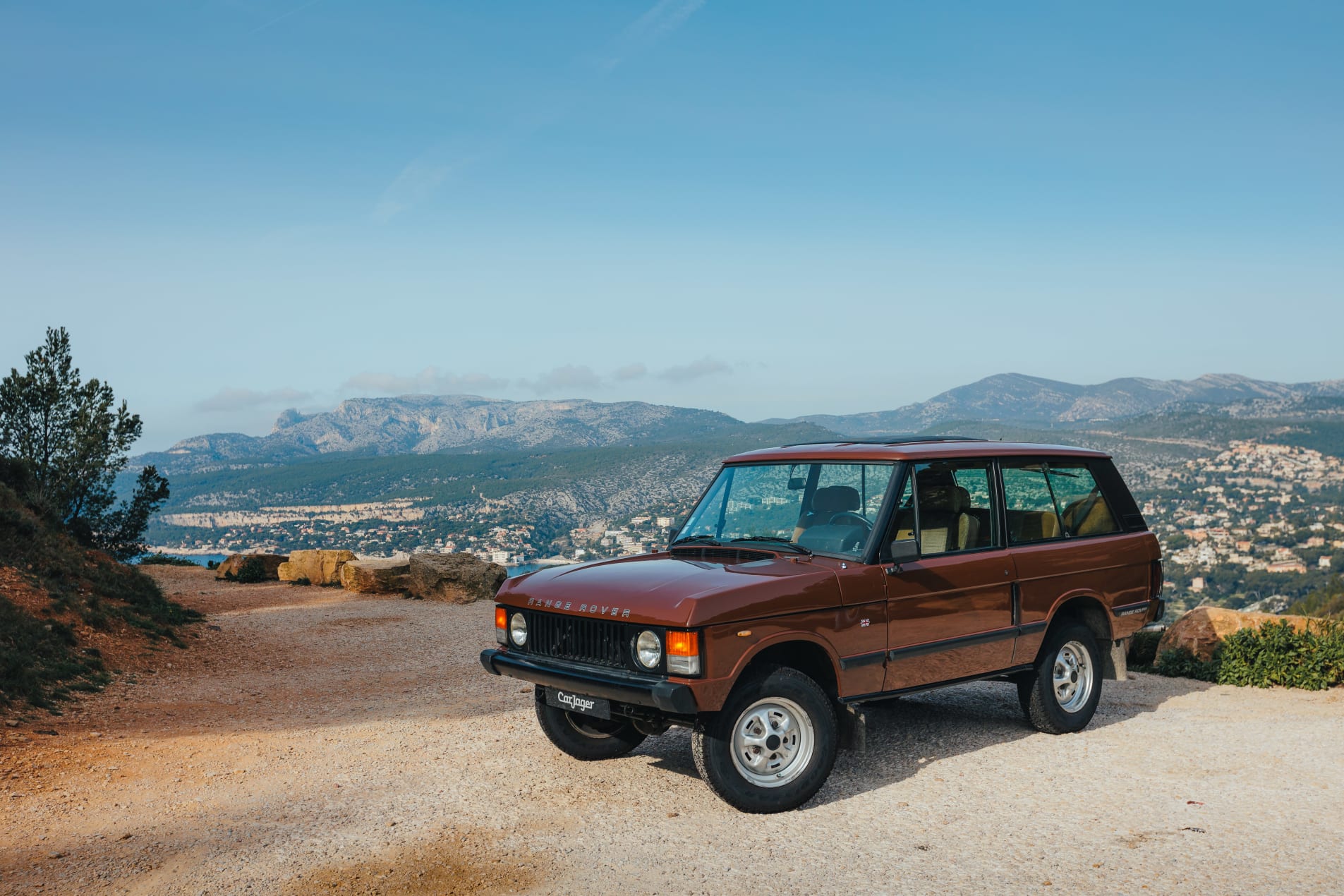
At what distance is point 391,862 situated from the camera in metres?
5.16

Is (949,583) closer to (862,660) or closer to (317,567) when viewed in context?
(862,660)

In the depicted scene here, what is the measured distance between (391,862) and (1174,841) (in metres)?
4.28

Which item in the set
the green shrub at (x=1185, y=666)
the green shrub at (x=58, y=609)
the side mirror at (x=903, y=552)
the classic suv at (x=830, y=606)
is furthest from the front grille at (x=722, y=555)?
the green shrub at (x=1185, y=666)

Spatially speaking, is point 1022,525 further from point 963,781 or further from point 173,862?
point 173,862

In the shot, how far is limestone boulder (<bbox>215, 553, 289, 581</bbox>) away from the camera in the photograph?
80.4 feet

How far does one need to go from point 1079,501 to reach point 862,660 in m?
2.93

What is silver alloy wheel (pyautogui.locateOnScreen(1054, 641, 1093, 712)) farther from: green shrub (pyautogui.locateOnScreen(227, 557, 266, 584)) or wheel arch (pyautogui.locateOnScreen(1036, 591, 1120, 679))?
green shrub (pyautogui.locateOnScreen(227, 557, 266, 584))

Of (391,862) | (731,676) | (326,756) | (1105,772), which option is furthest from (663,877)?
(326,756)

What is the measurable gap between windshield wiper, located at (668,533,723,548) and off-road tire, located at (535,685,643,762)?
4.56 ft

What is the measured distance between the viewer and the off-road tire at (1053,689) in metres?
7.46

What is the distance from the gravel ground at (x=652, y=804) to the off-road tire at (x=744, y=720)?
0.50 feet

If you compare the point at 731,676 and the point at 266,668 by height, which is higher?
the point at 731,676

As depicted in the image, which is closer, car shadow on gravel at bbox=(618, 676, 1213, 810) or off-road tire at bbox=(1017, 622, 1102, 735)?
car shadow on gravel at bbox=(618, 676, 1213, 810)

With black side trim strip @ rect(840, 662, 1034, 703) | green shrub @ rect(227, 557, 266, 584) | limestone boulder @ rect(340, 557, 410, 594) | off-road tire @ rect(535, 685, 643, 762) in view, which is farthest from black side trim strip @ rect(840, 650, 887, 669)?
green shrub @ rect(227, 557, 266, 584)
